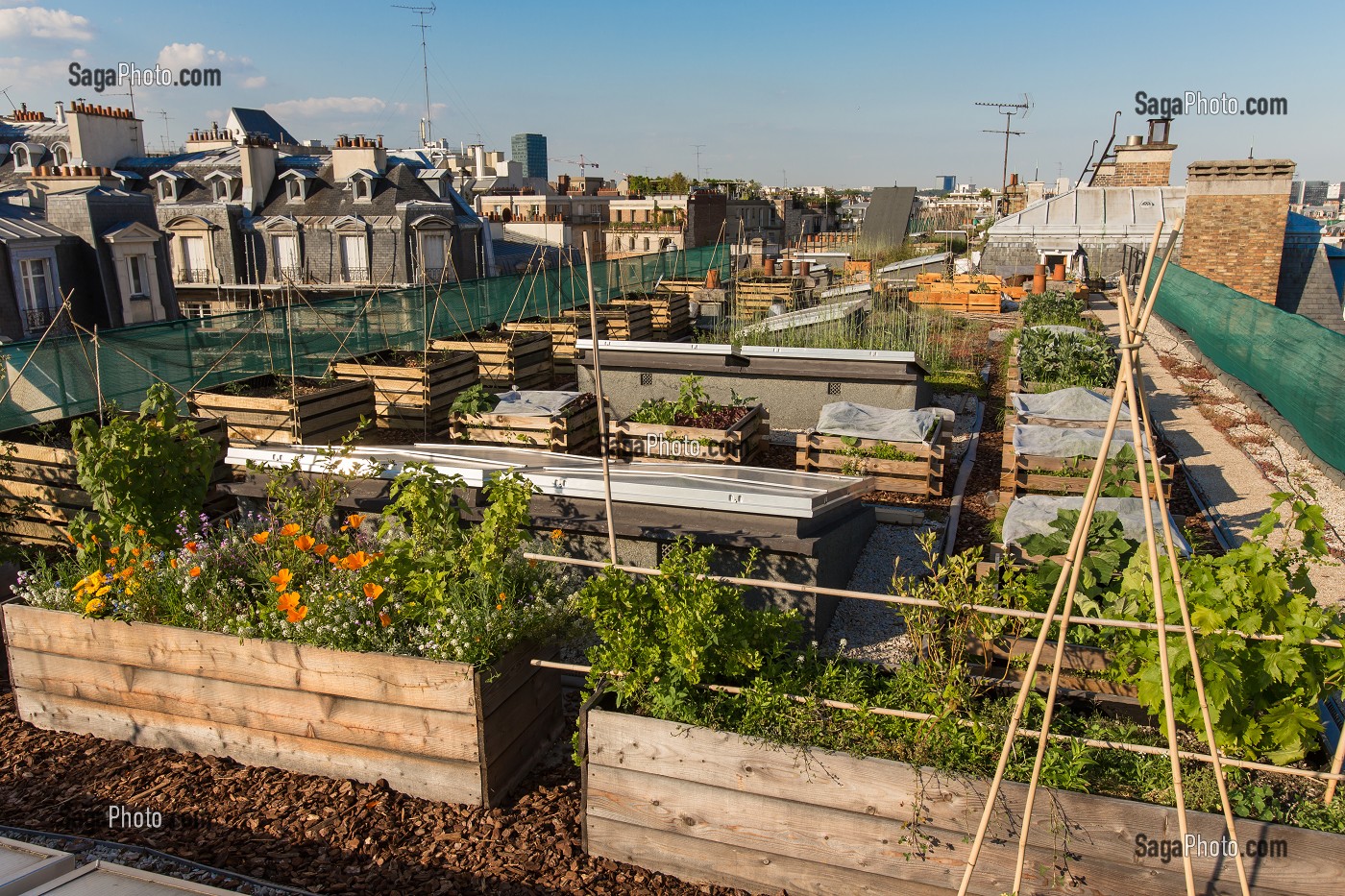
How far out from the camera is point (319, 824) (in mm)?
3820

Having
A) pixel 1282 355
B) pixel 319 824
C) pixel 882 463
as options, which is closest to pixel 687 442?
pixel 882 463

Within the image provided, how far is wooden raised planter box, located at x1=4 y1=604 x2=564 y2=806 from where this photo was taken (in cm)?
382

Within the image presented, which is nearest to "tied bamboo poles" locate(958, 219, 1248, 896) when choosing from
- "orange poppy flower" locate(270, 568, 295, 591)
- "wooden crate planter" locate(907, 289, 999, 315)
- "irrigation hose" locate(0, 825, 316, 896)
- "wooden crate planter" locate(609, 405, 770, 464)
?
"irrigation hose" locate(0, 825, 316, 896)

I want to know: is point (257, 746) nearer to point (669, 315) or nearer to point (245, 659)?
point (245, 659)

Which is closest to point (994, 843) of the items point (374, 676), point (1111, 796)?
point (1111, 796)

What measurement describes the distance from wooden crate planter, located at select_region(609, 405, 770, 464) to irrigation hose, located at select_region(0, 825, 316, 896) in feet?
16.6

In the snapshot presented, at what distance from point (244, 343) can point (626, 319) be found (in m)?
6.27

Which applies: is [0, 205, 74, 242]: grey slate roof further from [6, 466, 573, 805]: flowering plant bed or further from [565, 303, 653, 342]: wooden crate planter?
[6, 466, 573, 805]: flowering plant bed

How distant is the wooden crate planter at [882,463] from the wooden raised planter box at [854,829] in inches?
191

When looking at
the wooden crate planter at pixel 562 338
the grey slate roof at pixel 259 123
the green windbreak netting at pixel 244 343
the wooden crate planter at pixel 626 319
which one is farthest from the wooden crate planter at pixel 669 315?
the grey slate roof at pixel 259 123

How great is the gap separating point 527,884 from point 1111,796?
2244 mm

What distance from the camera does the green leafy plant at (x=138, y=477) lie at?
468 centimetres

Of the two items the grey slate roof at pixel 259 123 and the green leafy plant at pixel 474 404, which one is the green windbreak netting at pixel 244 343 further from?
the grey slate roof at pixel 259 123

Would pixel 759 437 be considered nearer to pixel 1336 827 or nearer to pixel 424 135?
pixel 1336 827
